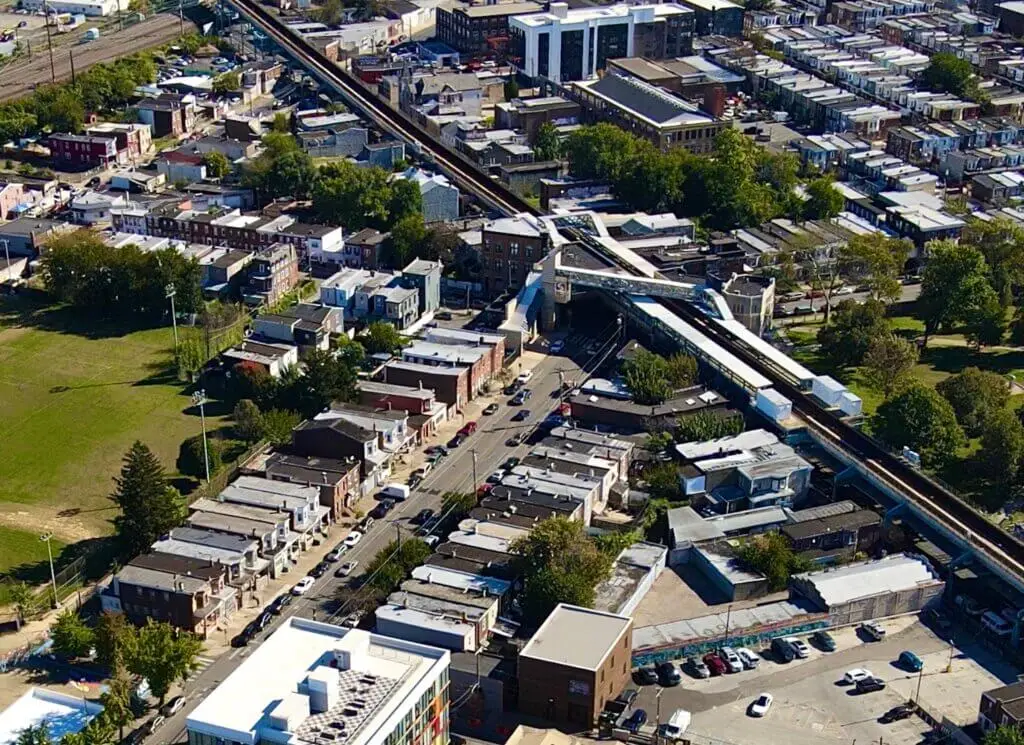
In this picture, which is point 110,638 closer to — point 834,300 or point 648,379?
point 648,379

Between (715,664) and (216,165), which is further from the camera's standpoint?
(216,165)

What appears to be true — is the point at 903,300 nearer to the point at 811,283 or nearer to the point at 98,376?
the point at 811,283

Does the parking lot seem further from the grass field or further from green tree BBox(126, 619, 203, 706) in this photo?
the grass field

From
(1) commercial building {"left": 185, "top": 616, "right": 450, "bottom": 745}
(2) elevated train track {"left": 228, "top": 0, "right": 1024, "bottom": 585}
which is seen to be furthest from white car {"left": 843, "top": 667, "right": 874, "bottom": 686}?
(1) commercial building {"left": 185, "top": 616, "right": 450, "bottom": 745}

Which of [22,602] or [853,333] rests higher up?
[853,333]

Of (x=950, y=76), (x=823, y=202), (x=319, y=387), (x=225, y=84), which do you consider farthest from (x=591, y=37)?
(x=319, y=387)
